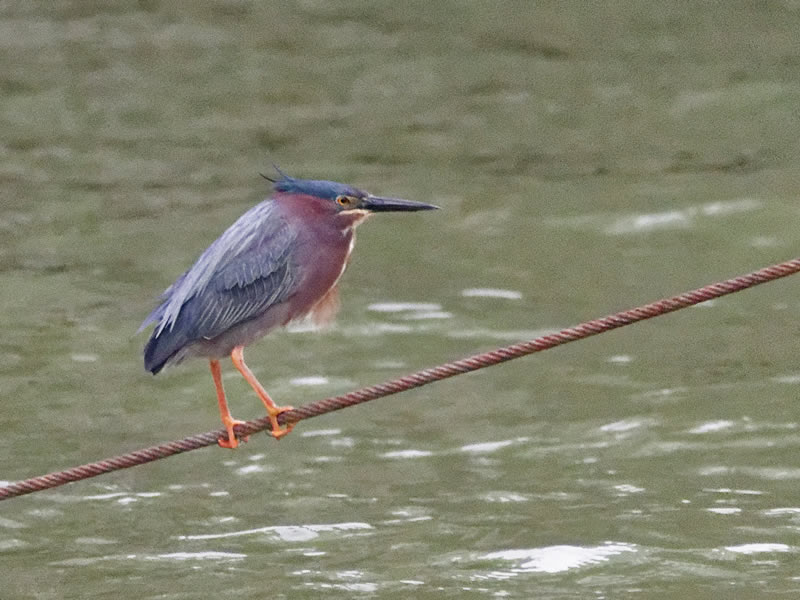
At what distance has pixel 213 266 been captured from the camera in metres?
5.79

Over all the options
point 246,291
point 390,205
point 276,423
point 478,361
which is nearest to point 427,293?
point 246,291

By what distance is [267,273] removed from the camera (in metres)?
5.68

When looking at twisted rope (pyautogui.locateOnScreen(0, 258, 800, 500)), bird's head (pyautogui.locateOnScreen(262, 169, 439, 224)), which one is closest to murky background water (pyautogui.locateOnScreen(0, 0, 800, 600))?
bird's head (pyautogui.locateOnScreen(262, 169, 439, 224))

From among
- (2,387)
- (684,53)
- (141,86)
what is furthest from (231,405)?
(684,53)

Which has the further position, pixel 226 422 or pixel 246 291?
pixel 246 291

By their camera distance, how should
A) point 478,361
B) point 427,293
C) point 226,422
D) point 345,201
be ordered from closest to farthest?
point 478,361, point 226,422, point 345,201, point 427,293

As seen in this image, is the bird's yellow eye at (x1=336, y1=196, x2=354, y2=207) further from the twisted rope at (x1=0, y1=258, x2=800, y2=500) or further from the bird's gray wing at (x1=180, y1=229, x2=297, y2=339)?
the twisted rope at (x1=0, y1=258, x2=800, y2=500)

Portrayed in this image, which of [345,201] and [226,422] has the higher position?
[345,201]

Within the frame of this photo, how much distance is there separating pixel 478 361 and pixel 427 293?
8.23 metres

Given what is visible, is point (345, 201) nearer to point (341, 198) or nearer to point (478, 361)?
point (341, 198)

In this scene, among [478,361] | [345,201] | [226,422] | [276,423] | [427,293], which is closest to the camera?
[478,361]

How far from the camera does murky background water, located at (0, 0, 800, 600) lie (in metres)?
9.10

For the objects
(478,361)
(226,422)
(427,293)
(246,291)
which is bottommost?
(226,422)

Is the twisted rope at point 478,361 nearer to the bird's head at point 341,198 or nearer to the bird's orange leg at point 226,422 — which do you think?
the bird's orange leg at point 226,422
